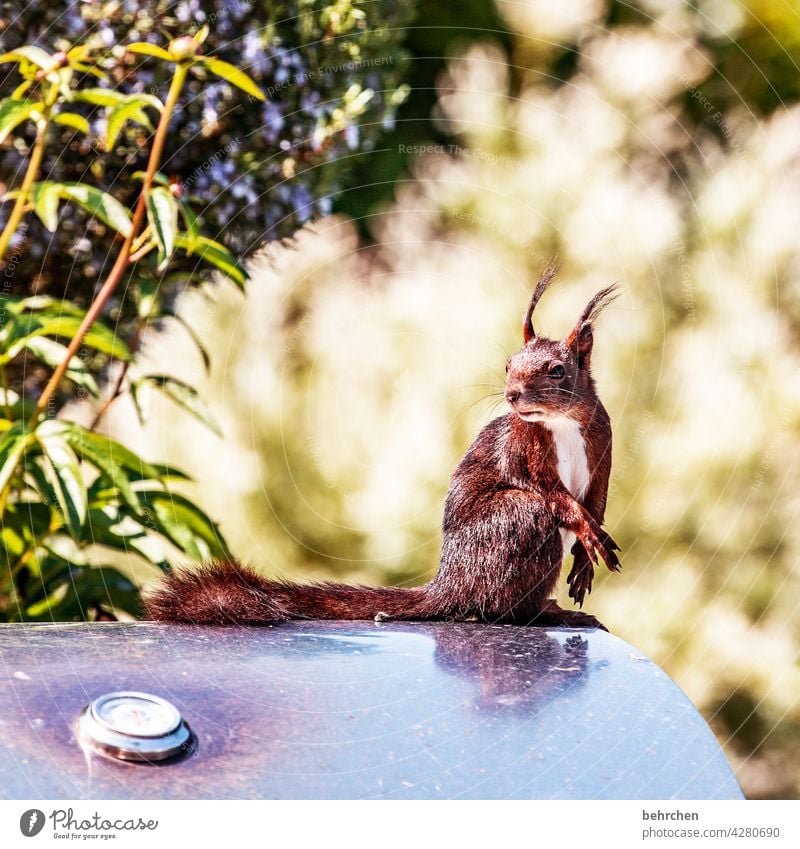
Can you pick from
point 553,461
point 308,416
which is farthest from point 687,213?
point 553,461

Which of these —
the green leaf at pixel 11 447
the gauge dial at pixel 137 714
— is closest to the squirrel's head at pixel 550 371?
the gauge dial at pixel 137 714

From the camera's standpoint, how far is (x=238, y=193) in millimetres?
2543

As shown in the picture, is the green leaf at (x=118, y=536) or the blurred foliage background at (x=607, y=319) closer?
the green leaf at (x=118, y=536)

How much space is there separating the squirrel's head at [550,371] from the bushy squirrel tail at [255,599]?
0.40 metres

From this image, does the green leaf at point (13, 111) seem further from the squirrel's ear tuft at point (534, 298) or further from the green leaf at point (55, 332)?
the squirrel's ear tuft at point (534, 298)

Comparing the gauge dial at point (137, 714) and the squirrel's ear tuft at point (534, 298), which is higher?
the squirrel's ear tuft at point (534, 298)

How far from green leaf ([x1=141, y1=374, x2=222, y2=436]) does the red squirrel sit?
0.48 meters

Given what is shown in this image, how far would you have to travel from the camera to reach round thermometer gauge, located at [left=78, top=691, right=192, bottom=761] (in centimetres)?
122

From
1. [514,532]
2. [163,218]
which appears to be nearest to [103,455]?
[163,218]

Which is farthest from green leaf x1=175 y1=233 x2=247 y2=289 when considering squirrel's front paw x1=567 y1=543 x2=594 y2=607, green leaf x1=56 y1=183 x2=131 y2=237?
squirrel's front paw x1=567 y1=543 x2=594 y2=607

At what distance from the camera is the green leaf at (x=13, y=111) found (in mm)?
1981
